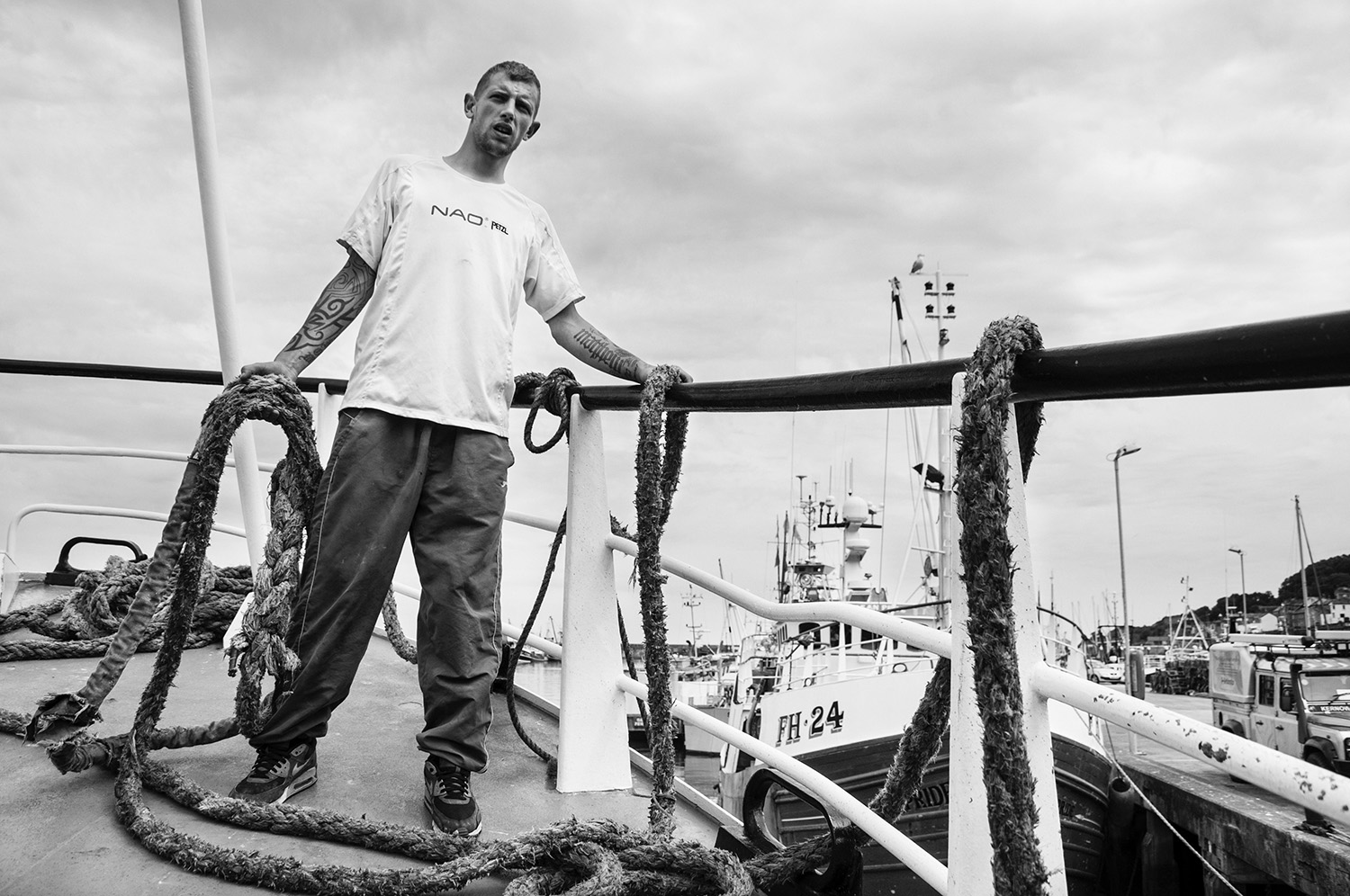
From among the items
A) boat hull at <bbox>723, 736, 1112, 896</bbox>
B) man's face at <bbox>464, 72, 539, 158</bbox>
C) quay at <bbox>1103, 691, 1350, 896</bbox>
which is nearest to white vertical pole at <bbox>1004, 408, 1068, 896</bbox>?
man's face at <bbox>464, 72, 539, 158</bbox>

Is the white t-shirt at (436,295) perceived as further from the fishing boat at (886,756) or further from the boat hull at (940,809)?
the boat hull at (940,809)

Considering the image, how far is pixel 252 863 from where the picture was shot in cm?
161

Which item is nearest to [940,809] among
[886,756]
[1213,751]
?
[886,756]

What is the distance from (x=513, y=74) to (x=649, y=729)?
5.48 feet

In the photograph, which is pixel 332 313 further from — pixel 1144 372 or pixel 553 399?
pixel 1144 372

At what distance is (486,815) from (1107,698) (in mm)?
1554

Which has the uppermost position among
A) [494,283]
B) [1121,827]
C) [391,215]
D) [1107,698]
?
[391,215]

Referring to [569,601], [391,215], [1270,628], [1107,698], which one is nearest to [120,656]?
[569,601]

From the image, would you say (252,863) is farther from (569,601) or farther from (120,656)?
(569,601)

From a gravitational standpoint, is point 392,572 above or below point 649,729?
above

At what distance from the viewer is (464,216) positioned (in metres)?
2.37

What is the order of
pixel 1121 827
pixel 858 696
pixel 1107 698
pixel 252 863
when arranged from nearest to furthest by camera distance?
pixel 1107 698 < pixel 252 863 < pixel 1121 827 < pixel 858 696

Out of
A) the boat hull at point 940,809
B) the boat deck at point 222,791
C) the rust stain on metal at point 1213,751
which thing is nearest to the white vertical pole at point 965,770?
the rust stain on metal at point 1213,751

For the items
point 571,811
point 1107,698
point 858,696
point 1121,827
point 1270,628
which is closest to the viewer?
point 1107,698
